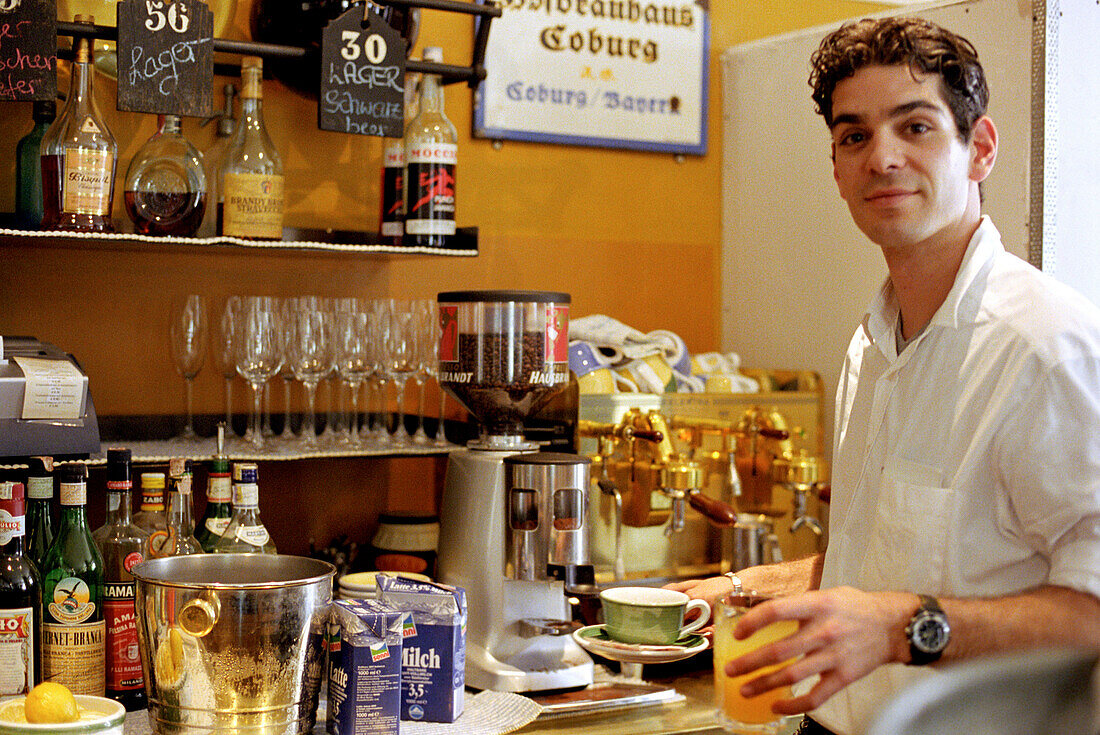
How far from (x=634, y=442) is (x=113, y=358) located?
102 cm

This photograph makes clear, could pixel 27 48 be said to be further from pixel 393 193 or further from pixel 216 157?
pixel 393 193

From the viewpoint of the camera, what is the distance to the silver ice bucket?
1491 mm

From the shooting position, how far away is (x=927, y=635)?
111cm

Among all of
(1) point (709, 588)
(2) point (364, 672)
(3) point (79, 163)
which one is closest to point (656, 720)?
(1) point (709, 588)

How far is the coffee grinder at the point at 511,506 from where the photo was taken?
6.09ft

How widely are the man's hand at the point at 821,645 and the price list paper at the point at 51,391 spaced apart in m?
1.12

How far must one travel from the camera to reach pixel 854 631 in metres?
1.09

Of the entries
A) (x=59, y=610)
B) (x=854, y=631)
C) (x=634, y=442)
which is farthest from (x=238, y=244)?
(x=854, y=631)

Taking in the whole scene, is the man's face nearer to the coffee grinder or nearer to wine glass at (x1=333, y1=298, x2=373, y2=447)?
the coffee grinder

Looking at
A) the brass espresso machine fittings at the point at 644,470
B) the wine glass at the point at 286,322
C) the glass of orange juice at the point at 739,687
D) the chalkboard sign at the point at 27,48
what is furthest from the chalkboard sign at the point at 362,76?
the glass of orange juice at the point at 739,687

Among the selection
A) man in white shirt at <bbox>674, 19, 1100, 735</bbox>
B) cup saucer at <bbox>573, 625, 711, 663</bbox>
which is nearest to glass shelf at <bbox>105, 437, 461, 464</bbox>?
cup saucer at <bbox>573, 625, 711, 663</bbox>

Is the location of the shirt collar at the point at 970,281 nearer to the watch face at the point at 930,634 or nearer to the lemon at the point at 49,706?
the watch face at the point at 930,634

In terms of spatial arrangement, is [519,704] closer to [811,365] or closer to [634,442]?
[634,442]

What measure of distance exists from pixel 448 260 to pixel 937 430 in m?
1.39
